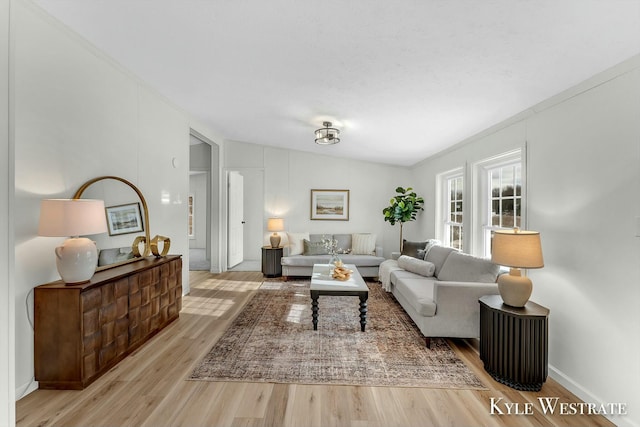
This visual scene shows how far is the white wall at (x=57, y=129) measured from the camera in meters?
2.01

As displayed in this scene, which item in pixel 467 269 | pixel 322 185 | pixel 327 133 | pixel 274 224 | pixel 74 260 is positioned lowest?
pixel 467 269

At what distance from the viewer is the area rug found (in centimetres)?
227

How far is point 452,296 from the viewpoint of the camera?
8.85 ft

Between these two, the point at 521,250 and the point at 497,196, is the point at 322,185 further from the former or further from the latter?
the point at 521,250

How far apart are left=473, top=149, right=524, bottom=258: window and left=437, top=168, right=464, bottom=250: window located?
2.14ft

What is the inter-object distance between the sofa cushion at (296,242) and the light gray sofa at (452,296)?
2.46 meters

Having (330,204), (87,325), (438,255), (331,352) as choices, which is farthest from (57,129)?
(330,204)

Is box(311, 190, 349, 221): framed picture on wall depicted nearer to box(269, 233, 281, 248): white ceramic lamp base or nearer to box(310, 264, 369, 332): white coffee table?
box(269, 233, 281, 248): white ceramic lamp base

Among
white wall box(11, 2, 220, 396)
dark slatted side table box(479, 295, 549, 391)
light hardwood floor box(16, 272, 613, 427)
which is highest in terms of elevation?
white wall box(11, 2, 220, 396)

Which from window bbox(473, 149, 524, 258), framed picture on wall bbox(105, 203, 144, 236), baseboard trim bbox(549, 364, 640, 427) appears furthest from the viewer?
window bbox(473, 149, 524, 258)

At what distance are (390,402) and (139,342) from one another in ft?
7.63

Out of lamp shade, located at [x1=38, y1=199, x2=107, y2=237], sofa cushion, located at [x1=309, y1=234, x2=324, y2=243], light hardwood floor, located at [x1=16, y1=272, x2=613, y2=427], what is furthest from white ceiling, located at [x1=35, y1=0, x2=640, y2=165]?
sofa cushion, located at [x1=309, y1=234, x2=324, y2=243]

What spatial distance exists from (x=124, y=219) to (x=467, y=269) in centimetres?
378

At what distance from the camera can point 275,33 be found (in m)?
2.15
